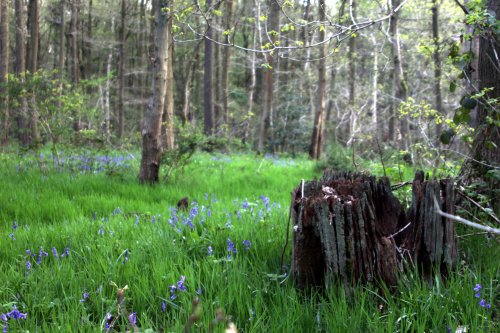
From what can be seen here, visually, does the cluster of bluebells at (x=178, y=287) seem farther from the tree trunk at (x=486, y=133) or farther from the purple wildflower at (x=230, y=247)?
the tree trunk at (x=486, y=133)

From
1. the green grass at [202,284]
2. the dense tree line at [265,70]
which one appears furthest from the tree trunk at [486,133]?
the green grass at [202,284]

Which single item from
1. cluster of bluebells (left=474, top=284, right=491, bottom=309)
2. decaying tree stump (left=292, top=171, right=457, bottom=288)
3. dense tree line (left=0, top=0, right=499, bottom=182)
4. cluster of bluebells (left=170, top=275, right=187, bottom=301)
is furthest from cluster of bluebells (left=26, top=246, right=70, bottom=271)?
cluster of bluebells (left=474, top=284, right=491, bottom=309)

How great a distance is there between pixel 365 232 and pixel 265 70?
12244 mm

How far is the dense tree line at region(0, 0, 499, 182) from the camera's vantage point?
3982 millimetres

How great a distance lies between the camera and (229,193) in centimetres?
664

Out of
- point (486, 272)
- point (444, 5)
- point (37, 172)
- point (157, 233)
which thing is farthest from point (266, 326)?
point (444, 5)

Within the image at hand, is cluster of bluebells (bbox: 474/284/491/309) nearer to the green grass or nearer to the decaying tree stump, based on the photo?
the green grass

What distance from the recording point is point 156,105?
673 centimetres

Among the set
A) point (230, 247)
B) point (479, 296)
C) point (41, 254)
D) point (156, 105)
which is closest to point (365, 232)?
point (479, 296)

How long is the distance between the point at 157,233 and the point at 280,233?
3.44 feet

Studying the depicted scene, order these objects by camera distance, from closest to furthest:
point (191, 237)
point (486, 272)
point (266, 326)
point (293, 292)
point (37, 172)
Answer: point (266, 326), point (293, 292), point (486, 272), point (191, 237), point (37, 172)

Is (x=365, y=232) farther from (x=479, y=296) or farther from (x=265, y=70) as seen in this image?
(x=265, y=70)

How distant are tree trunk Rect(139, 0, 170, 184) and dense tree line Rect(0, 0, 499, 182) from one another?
2 centimetres

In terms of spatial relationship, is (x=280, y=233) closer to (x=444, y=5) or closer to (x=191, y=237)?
(x=191, y=237)
